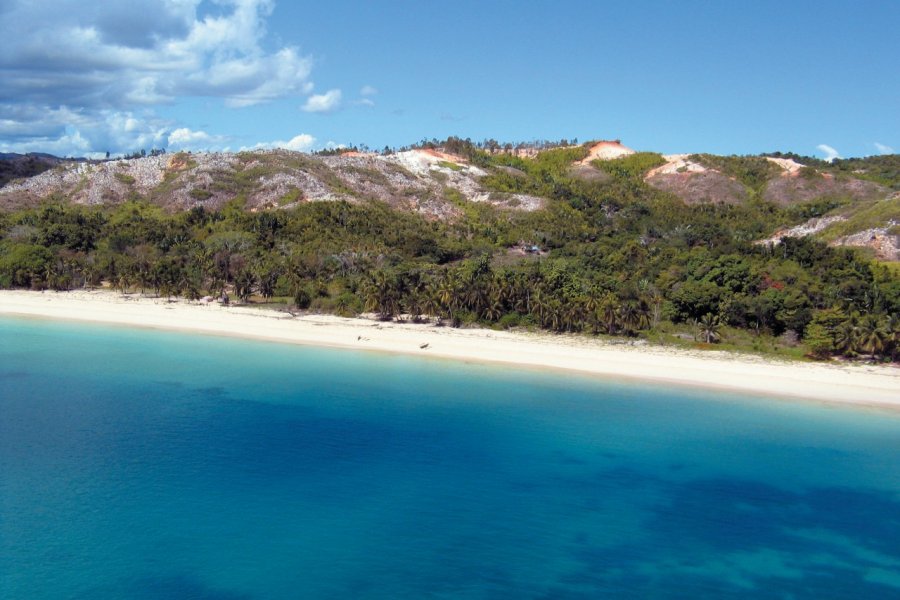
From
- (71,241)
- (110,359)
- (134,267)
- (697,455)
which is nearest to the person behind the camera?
(697,455)

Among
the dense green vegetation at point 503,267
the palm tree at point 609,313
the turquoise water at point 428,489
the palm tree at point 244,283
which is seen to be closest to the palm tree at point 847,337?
the dense green vegetation at point 503,267

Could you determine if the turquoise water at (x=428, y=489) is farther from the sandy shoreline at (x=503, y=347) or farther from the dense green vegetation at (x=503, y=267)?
the dense green vegetation at (x=503, y=267)

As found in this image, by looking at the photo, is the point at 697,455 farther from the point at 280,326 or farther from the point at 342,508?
the point at 280,326

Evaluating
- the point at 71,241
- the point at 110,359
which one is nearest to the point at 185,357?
the point at 110,359

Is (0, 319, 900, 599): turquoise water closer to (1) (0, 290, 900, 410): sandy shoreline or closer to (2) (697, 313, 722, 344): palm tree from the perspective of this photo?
(1) (0, 290, 900, 410): sandy shoreline

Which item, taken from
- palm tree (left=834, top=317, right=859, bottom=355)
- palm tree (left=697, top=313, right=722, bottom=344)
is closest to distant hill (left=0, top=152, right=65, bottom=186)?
palm tree (left=697, top=313, right=722, bottom=344)

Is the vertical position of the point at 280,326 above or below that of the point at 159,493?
above

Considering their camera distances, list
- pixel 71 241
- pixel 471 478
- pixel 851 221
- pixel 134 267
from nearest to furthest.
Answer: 1. pixel 471 478
2. pixel 134 267
3. pixel 71 241
4. pixel 851 221
